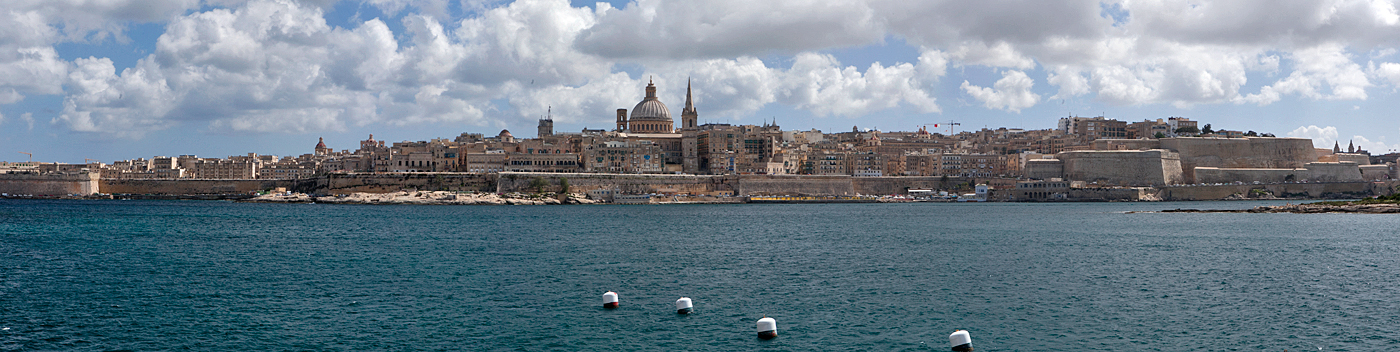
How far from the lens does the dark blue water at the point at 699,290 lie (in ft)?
47.0

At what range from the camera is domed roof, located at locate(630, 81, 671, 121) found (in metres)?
107

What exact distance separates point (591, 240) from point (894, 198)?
52.6 m

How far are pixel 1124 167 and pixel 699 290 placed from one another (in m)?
75.8

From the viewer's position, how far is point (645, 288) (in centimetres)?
1973

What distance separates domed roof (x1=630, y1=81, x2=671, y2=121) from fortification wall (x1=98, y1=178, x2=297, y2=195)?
117 feet

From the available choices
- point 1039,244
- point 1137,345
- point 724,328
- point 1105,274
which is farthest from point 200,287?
point 1039,244

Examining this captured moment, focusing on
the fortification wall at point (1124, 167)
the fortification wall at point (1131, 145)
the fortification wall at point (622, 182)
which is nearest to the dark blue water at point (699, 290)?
the fortification wall at point (622, 182)

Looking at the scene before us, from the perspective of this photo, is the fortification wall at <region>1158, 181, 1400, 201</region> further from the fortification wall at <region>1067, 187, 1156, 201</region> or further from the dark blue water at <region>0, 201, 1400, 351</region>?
the dark blue water at <region>0, 201, 1400, 351</region>

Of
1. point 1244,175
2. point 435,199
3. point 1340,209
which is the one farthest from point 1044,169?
point 435,199

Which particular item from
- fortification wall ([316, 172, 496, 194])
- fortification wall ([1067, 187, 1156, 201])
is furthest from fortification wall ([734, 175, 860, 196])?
fortification wall ([316, 172, 496, 194])

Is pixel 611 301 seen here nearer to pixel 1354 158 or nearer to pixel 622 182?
pixel 622 182

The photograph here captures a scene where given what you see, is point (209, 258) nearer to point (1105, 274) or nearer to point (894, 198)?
point (1105, 274)

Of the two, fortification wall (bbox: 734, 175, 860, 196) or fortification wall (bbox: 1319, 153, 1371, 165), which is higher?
fortification wall (bbox: 1319, 153, 1371, 165)

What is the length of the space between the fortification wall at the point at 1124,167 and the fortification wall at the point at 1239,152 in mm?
4220
